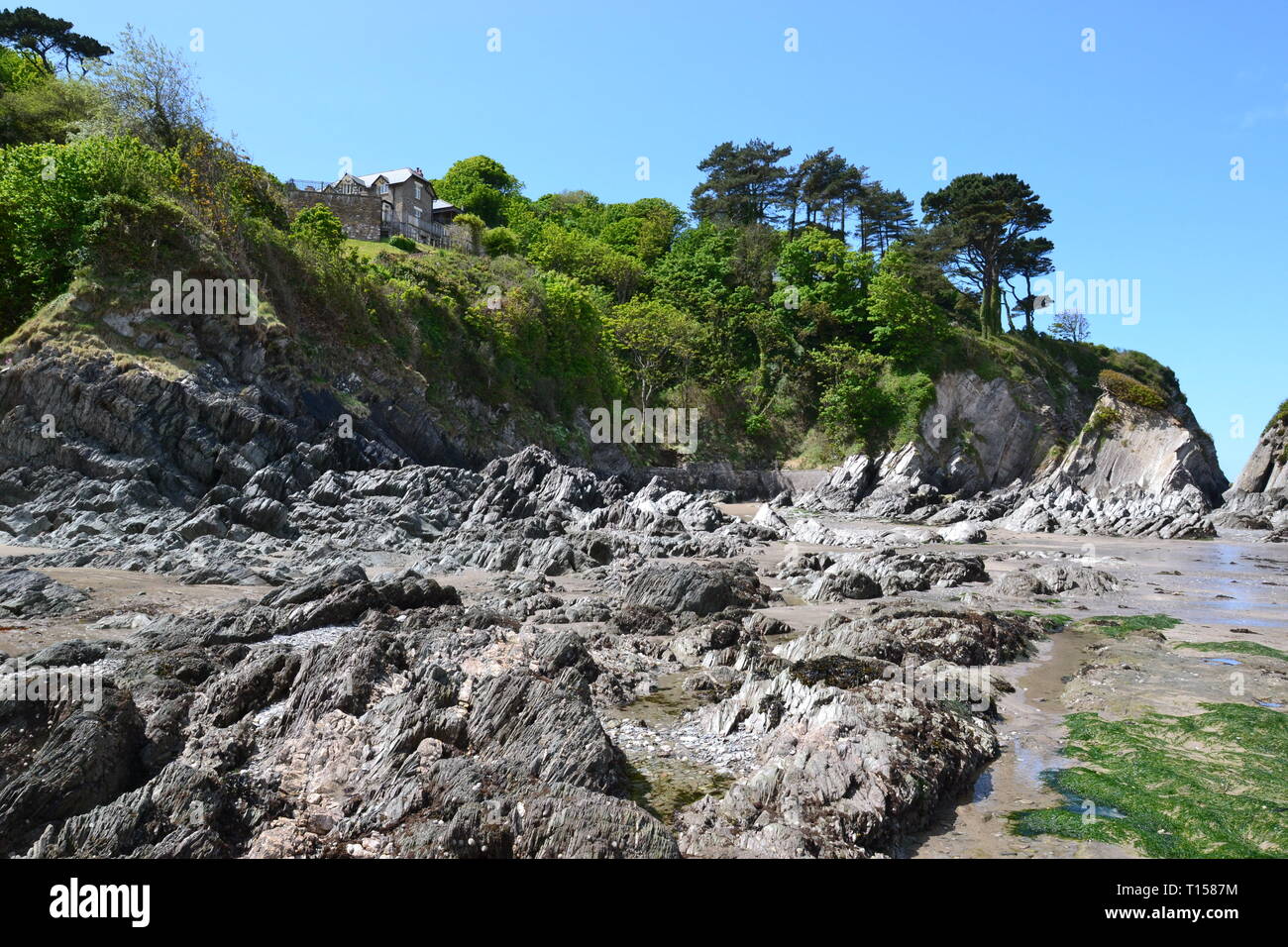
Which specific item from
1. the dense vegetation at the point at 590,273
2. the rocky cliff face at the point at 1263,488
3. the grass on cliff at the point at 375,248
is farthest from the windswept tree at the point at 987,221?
the grass on cliff at the point at 375,248

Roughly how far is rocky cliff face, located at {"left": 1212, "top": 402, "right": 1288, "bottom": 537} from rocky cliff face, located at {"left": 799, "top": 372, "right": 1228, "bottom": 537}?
2.12 m

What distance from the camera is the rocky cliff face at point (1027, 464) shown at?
167 ft

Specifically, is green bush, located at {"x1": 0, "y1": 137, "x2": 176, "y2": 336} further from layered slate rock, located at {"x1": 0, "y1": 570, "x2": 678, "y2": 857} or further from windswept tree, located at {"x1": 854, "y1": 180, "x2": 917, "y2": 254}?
windswept tree, located at {"x1": 854, "y1": 180, "x2": 917, "y2": 254}

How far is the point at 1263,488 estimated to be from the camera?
51.5 meters

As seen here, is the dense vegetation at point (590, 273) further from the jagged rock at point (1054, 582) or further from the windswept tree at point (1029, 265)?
the jagged rock at point (1054, 582)

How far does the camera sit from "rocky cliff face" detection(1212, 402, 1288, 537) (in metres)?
44.3

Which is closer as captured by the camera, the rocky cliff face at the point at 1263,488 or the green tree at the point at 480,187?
the rocky cliff face at the point at 1263,488

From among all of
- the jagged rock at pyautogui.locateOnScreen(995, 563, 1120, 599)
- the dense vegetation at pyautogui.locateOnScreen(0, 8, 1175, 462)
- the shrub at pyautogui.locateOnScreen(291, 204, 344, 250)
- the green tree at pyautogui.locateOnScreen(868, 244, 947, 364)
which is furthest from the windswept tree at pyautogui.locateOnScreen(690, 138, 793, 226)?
the jagged rock at pyautogui.locateOnScreen(995, 563, 1120, 599)

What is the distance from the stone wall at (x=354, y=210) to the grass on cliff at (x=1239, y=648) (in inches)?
2458

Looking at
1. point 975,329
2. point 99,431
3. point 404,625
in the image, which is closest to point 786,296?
point 975,329

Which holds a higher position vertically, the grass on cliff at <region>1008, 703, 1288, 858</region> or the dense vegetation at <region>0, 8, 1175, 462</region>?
the dense vegetation at <region>0, 8, 1175, 462</region>

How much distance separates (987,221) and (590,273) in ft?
107

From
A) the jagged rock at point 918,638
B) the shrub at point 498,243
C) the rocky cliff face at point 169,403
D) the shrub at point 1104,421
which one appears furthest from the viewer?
the shrub at point 498,243
